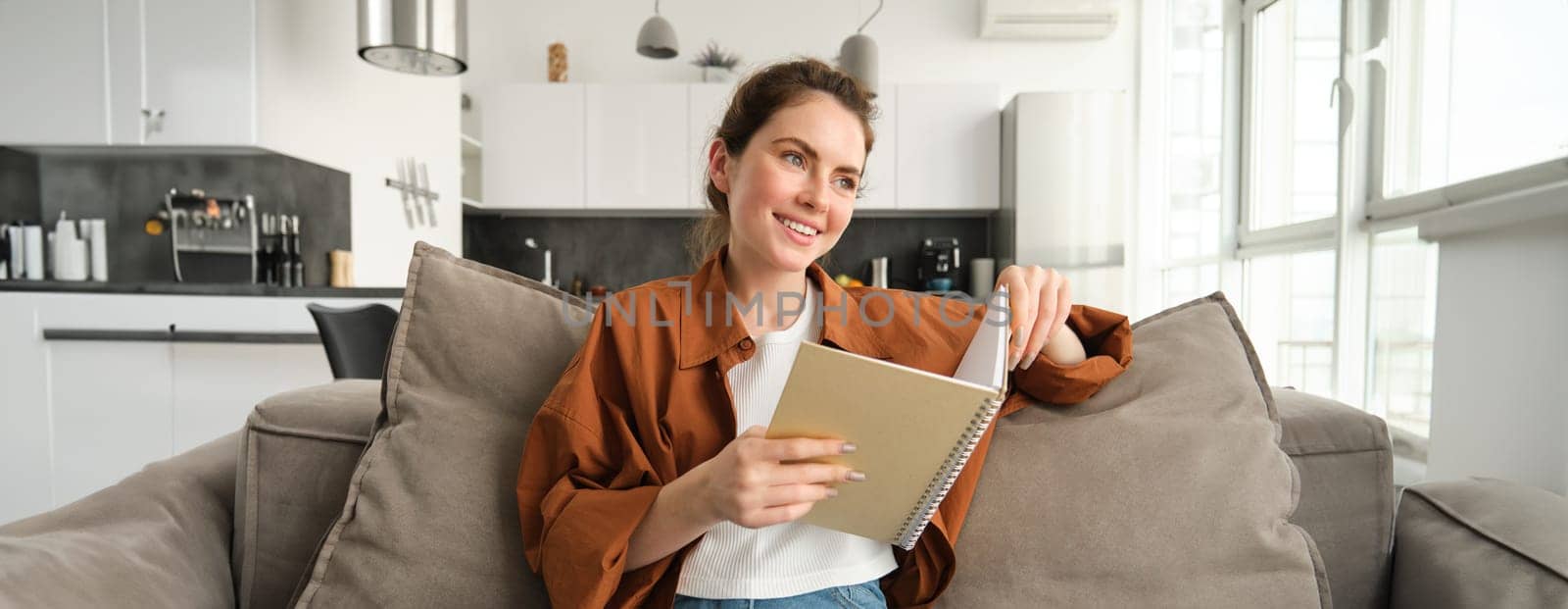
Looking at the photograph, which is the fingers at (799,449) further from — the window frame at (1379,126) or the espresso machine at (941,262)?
the espresso machine at (941,262)

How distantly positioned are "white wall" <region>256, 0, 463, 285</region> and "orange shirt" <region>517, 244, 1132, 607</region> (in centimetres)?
268

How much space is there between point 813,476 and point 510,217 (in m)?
4.83

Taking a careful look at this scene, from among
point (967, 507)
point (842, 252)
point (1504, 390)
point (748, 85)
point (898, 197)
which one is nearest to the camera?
point (967, 507)

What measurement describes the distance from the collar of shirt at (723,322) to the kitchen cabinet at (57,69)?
123 inches

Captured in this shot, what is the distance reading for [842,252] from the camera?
5.12m

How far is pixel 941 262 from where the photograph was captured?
4.82 metres

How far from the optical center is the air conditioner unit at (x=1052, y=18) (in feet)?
15.4

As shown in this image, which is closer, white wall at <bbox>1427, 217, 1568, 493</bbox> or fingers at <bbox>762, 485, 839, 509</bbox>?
fingers at <bbox>762, 485, 839, 509</bbox>

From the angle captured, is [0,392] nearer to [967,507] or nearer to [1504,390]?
[967,507]

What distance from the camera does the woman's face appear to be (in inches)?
41.0

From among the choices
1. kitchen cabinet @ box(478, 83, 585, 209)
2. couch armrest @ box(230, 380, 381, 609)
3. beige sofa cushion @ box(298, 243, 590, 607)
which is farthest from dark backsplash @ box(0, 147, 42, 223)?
beige sofa cushion @ box(298, 243, 590, 607)

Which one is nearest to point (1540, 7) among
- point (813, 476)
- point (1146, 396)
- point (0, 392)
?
point (1146, 396)

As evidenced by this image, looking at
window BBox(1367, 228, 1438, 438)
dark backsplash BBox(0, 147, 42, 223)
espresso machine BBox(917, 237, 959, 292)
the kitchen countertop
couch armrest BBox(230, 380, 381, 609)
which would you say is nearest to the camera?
couch armrest BBox(230, 380, 381, 609)

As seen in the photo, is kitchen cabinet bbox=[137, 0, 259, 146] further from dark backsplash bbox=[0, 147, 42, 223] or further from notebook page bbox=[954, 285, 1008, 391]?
notebook page bbox=[954, 285, 1008, 391]
